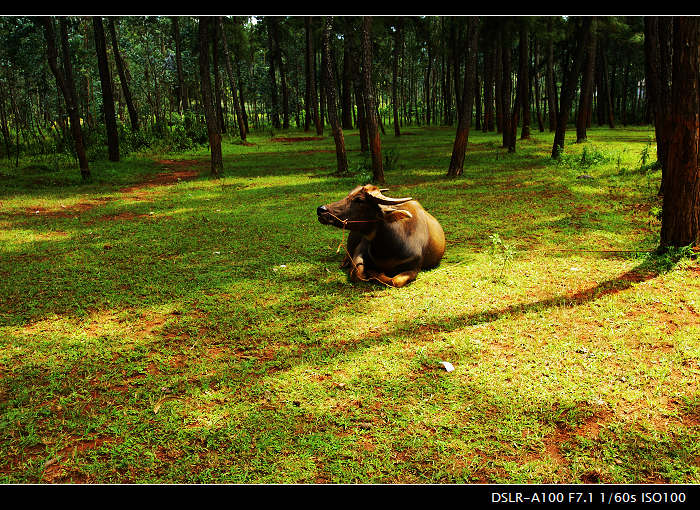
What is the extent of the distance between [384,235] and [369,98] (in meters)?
8.88

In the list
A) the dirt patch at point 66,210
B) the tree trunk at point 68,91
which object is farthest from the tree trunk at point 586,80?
the tree trunk at point 68,91

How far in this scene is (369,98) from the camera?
1408 cm

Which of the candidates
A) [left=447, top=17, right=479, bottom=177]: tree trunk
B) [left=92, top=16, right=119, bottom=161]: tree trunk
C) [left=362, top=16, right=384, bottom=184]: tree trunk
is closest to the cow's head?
[left=362, top=16, right=384, bottom=184]: tree trunk

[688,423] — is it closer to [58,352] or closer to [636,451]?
[636,451]

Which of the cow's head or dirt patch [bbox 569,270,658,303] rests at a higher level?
the cow's head

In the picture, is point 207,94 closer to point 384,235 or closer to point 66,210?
point 66,210

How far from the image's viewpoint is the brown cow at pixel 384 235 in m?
6.13

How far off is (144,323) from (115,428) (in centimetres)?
A: 196

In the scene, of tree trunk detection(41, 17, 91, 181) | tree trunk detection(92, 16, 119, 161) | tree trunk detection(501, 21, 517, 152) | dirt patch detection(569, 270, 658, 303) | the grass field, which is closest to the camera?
the grass field

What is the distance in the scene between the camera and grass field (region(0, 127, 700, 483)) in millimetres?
3277

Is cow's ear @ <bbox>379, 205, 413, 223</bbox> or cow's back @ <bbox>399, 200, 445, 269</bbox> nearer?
cow's ear @ <bbox>379, 205, 413, 223</bbox>

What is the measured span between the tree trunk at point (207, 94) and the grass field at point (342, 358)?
8.07 m

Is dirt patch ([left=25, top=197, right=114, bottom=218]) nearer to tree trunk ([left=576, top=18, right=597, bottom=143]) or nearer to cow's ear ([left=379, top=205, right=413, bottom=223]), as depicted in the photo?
cow's ear ([left=379, top=205, right=413, bottom=223])
